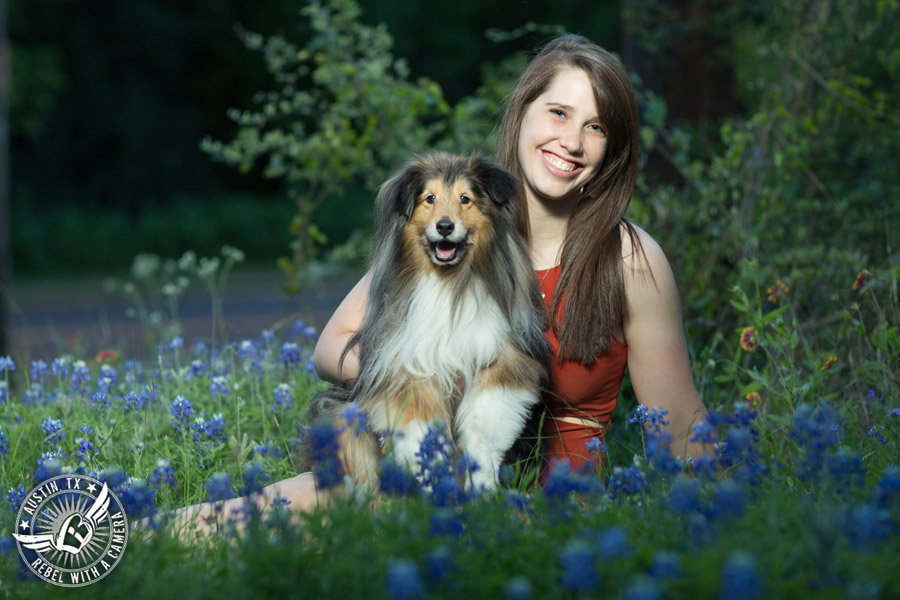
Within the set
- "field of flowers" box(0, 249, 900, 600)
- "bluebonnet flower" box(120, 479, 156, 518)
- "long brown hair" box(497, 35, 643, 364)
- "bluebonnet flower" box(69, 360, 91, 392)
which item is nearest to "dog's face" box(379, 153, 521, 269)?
"long brown hair" box(497, 35, 643, 364)

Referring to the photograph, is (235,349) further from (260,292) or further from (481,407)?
(260,292)

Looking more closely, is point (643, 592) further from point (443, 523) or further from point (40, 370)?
point (40, 370)

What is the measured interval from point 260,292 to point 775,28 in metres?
13.7

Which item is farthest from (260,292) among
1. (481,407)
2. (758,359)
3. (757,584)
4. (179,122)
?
(757,584)

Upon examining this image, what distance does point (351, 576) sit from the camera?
2057 millimetres

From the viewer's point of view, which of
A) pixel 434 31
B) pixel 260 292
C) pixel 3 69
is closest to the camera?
pixel 3 69

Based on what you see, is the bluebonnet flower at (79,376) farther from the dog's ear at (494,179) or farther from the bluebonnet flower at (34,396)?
the dog's ear at (494,179)

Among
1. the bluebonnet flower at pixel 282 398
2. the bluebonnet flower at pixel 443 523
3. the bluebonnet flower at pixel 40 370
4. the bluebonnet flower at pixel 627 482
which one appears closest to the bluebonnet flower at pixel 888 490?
the bluebonnet flower at pixel 627 482

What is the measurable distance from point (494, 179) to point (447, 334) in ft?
1.93

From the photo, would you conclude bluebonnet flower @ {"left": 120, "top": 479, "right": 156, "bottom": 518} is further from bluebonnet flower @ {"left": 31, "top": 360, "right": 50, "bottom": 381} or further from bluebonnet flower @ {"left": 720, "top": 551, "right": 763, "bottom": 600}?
bluebonnet flower @ {"left": 31, "top": 360, "right": 50, "bottom": 381}

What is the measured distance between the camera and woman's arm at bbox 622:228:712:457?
3.84 meters

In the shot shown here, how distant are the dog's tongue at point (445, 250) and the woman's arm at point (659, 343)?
858 mm

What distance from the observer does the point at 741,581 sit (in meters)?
1.67

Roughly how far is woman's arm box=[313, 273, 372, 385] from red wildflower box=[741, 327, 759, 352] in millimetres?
1714
